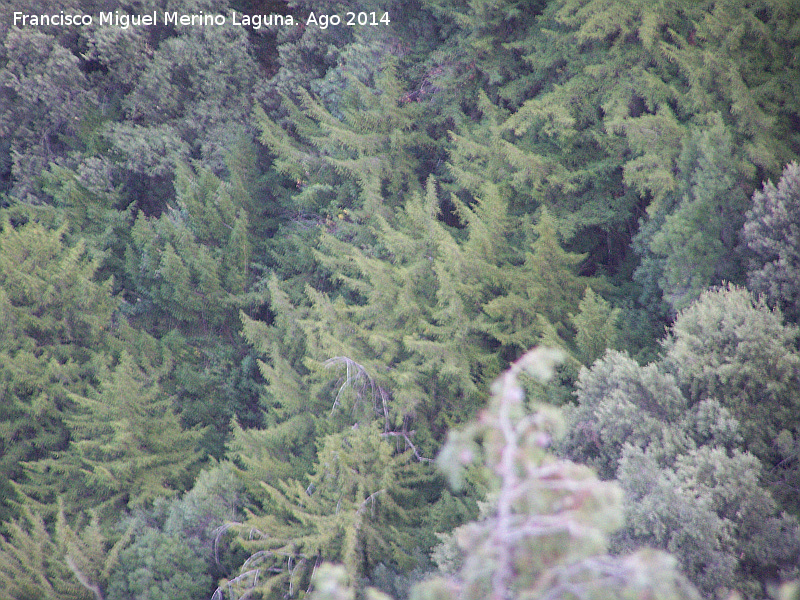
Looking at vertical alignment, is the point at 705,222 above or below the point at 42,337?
above

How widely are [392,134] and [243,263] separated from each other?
5.48 meters

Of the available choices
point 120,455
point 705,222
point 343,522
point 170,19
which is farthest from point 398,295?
point 170,19

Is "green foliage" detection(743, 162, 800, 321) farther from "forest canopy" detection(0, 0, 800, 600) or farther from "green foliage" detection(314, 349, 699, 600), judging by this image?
"green foliage" detection(314, 349, 699, 600)

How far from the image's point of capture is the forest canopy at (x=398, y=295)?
6336 millimetres

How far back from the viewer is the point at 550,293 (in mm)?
9531

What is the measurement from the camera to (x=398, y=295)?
404 inches

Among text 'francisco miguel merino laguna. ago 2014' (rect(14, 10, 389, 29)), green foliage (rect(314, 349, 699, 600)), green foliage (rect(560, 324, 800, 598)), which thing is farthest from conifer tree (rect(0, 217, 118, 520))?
green foliage (rect(314, 349, 699, 600))

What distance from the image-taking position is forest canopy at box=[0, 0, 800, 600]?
6336 millimetres

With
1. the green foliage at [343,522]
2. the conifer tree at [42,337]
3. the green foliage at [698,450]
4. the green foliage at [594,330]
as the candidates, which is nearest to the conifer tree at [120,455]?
the conifer tree at [42,337]

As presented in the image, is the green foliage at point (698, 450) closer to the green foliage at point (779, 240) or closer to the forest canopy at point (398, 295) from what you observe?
the forest canopy at point (398, 295)

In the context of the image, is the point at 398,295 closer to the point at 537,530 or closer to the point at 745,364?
the point at 745,364

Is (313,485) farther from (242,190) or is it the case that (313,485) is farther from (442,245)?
(242,190)

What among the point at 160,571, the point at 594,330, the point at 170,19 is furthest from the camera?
the point at 170,19

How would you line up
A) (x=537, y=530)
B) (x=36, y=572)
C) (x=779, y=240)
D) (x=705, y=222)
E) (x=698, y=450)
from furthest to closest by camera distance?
(x=36, y=572) → (x=705, y=222) → (x=779, y=240) → (x=698, y=450) → (x=537, y=530)
